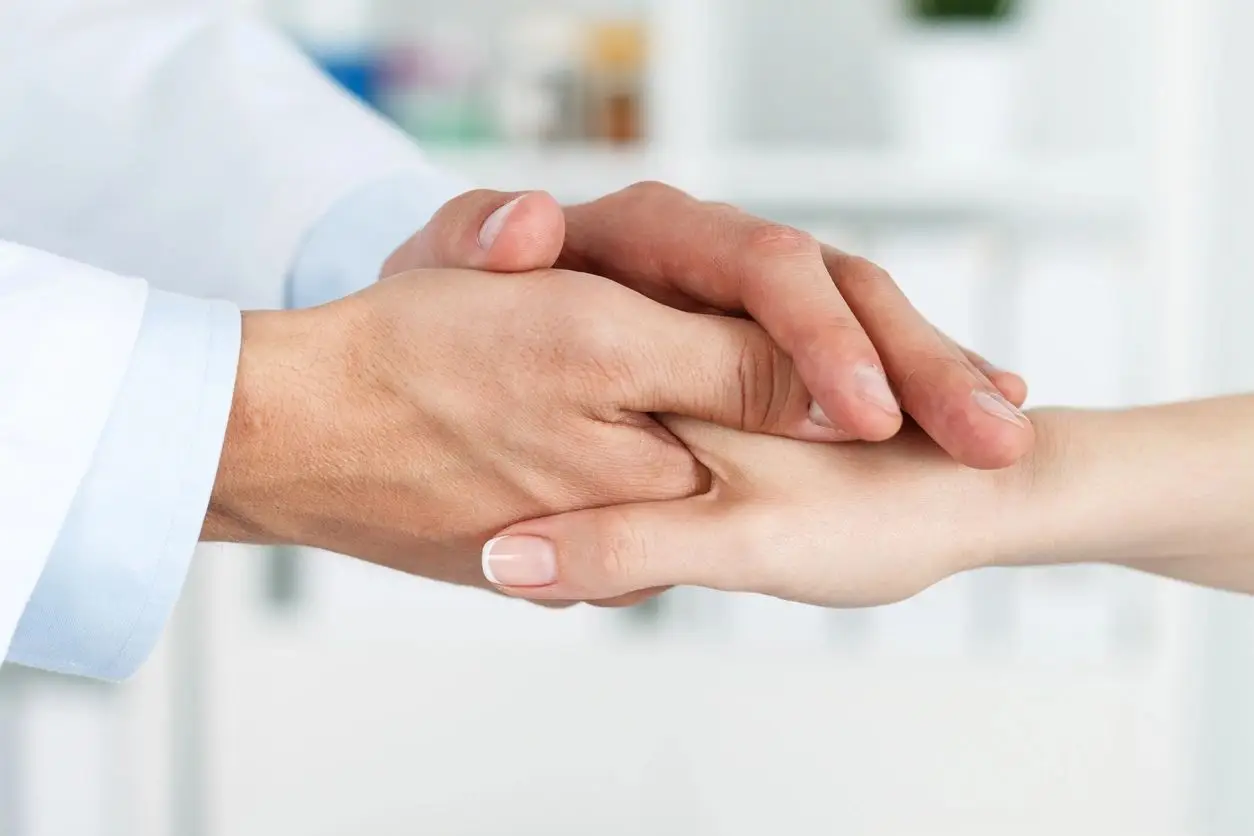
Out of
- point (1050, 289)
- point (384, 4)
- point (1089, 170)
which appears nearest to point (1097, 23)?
point (1089, 170)

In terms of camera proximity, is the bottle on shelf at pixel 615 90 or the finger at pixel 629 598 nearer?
the finger at pixel 629 598

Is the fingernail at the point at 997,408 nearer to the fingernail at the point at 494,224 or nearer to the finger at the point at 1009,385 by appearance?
the finger at the point at 1009,385

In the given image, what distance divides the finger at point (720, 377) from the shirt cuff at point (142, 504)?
19cm

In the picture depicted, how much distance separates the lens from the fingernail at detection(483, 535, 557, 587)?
65 centimetres

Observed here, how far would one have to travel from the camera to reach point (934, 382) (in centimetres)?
61

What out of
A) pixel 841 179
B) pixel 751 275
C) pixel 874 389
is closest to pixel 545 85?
pixel 841 179

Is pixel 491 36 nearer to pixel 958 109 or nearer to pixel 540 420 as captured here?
pixel 958 109

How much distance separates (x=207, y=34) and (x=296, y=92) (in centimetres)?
8

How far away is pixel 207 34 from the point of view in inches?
36.6

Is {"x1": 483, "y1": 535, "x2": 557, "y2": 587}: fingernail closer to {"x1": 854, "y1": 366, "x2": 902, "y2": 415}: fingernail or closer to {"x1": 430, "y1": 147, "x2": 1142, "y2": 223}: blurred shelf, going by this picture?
{"x1": 854, "y1": 366, "x2": 902, "y2": 415}: fingernail

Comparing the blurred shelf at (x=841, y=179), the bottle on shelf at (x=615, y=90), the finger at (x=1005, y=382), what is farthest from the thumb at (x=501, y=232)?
the bottle on shelf at (x=615, y=90)

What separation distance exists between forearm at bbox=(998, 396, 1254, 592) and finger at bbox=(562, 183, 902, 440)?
0.42 ft

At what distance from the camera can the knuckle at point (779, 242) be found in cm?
66

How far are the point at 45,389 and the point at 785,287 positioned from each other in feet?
1.09
